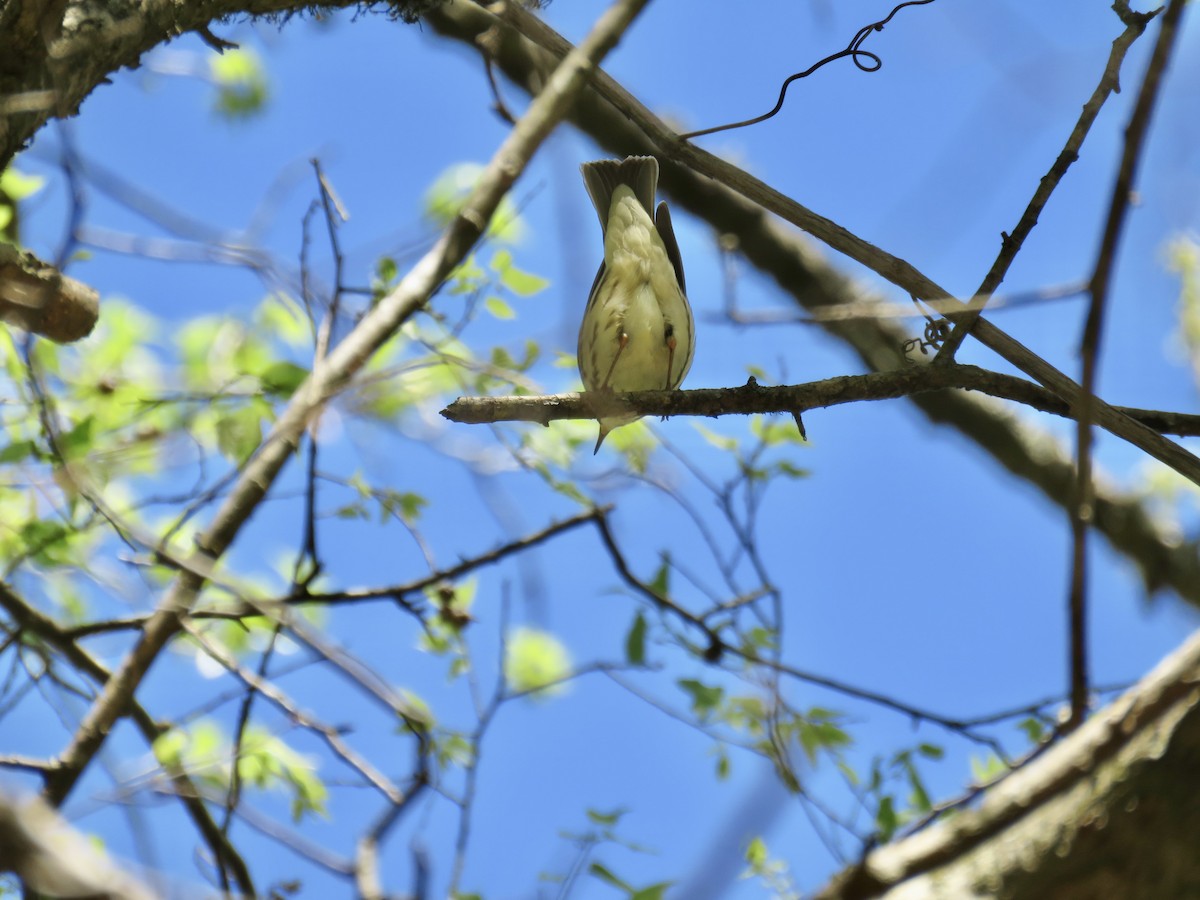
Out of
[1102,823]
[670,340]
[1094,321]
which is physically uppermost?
[670,340]

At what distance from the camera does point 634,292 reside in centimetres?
500

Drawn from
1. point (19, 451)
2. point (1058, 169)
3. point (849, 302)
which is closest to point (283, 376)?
point (19, 451)

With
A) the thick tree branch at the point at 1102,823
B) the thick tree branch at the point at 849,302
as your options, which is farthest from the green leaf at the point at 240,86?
the thick tree branch at the point at 1102,823

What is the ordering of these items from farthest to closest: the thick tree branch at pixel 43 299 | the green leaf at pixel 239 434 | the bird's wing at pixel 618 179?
the bird's wing at pixel 618 179 → the green leaf at pixel 239 434 → the thick tree branch at pixel 43 299

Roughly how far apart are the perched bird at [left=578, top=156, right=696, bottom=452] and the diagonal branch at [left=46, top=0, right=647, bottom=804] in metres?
0.86

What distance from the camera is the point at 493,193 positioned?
428 cm

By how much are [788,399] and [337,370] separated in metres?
1.67

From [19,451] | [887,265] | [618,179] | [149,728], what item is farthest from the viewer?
[618,179]

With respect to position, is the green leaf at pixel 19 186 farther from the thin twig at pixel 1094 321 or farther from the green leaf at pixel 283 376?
the thin twig at pixel 1094 321

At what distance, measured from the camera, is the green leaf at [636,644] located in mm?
4027

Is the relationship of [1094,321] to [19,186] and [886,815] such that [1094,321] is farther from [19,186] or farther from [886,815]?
[19,186]

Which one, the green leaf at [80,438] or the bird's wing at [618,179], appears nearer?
the green leaf at [80,438]

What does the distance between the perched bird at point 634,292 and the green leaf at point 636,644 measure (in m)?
0.95

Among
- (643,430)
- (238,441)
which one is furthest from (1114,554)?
(238,441)
